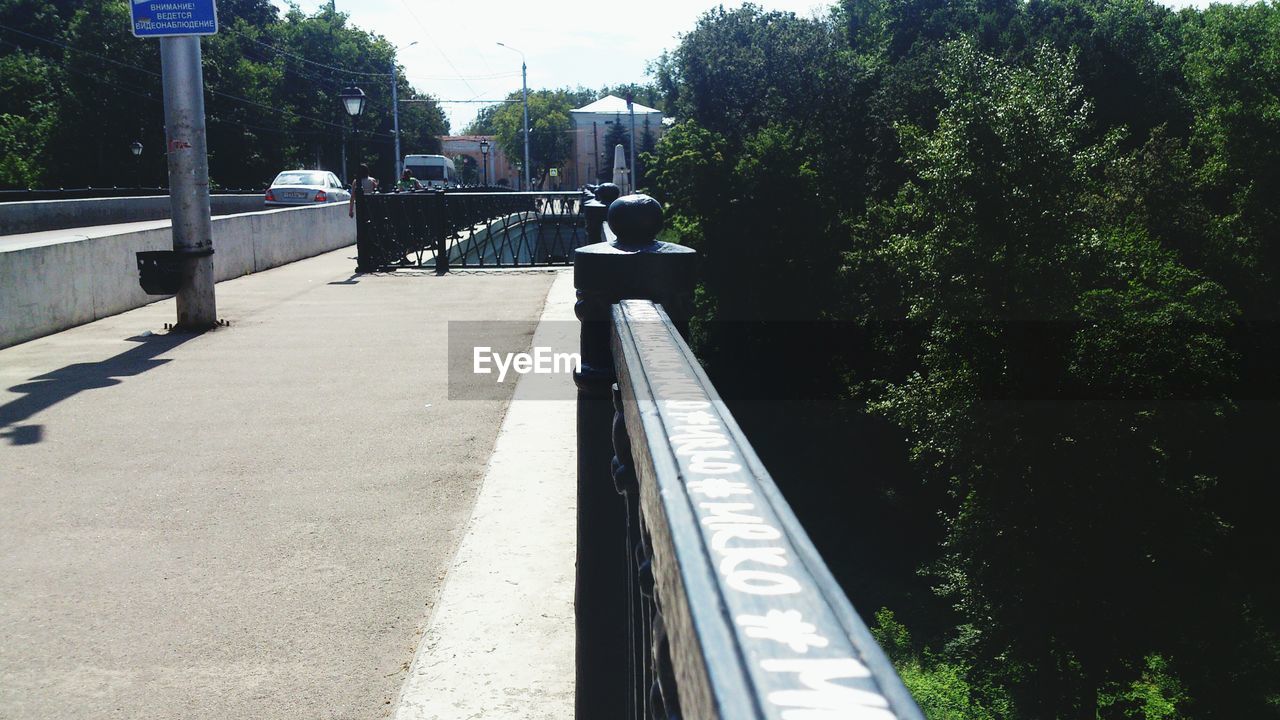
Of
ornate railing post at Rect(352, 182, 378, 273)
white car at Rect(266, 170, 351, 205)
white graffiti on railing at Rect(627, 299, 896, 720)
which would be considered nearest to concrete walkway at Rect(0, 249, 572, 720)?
white graffiti on railing at Rect(627, 299, 896, 720)

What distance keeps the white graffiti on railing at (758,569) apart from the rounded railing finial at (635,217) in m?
0.88

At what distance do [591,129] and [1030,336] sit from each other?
89336mm

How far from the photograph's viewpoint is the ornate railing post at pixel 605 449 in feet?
7.44

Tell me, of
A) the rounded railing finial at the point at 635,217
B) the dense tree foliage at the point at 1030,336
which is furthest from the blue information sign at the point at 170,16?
the dense tree foliage at the point at 1030,336

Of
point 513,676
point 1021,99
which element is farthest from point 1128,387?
point 513,676

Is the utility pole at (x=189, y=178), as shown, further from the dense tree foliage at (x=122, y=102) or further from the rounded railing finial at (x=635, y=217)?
the dense tree foliage at (x=122, y=102)

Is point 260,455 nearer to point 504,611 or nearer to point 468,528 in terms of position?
point 468,528

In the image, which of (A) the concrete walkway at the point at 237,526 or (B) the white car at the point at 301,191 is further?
(B) the white car at the point at 301,191

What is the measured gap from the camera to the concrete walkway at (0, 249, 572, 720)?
321 centimetres

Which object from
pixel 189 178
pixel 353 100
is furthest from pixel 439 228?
pixel 189 178

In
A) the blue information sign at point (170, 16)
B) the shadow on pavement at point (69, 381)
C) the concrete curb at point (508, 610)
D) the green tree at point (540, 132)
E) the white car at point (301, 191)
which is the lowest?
the shadow on pavement at point (69, 381)

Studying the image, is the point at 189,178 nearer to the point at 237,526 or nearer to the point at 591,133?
the point at 237,526

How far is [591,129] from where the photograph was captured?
124000 mm

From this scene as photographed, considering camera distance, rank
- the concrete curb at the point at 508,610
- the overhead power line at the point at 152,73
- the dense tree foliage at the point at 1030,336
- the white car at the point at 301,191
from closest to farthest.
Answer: the concrete curb at the point at 508,610 < the white car at the point at 301,191 < the dense tree foliage at the point at 1030,336 < the overhead power line at the point at 152,73
